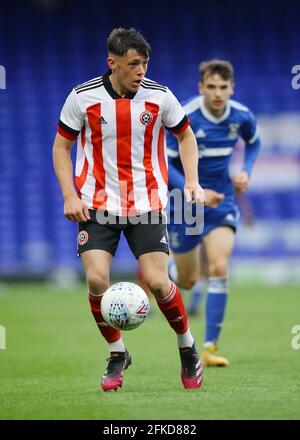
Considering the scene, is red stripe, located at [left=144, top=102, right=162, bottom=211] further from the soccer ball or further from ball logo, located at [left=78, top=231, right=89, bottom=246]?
the soccer ball

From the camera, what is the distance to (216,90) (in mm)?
8328

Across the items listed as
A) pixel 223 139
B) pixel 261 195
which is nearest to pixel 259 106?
pixel 261 195

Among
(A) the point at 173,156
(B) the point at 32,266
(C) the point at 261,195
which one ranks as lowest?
(B) the point at 32,266

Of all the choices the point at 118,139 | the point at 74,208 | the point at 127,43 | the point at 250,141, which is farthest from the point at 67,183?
the point at 250,141

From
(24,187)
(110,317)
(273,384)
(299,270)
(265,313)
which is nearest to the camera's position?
(110,317)

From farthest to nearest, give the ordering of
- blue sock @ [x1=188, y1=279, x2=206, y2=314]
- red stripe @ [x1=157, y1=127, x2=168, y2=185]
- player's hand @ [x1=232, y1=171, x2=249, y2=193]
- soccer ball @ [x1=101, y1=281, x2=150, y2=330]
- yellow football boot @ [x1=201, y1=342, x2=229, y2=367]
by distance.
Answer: blue sock @ [x1=188, y1=279, x2=206, y2=314]
player's hand @ [x1=232, y1=171, x2=249, y2=193]
yellow football boot @ [x1=201, y1=342, x2=229, y2=367]
red stripe @ [x1=157, y1=127, x2=168, y2=185]
soccer ball @ [x1=101, y1=281, x2=150, y2=330]

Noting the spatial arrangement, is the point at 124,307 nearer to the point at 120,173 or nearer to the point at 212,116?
the point at 120,173

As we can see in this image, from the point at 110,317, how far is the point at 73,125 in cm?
120

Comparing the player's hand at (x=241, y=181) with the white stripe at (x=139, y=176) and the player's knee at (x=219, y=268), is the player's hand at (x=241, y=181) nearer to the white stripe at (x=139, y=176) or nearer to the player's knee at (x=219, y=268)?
the player's knee at (x=219, y=268)

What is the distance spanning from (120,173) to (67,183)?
1.08 feet

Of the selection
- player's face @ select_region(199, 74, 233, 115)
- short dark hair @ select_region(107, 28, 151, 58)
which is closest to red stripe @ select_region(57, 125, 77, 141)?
short dark hair @ select_region(107, 28, 151, 58)

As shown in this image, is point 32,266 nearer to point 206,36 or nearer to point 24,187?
point 24,187

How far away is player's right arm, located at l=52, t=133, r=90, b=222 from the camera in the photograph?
20.2ft

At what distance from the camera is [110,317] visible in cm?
600
